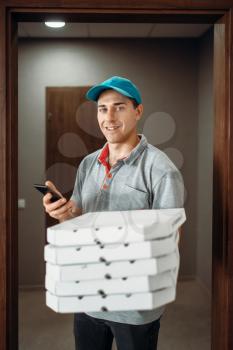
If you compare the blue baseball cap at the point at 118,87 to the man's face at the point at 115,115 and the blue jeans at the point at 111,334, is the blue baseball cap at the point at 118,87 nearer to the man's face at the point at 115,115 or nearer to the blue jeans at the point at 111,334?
the man's face at the point at 115,115

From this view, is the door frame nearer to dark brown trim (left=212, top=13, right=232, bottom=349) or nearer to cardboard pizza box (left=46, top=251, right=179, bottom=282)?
dark brown trim (left=212, top=13, right=232, bottom=349)

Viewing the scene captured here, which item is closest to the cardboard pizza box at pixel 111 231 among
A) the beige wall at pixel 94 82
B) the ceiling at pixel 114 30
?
the ceiling at pixel 114 30

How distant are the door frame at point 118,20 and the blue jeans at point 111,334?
0.64ft

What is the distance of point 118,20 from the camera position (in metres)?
1.05

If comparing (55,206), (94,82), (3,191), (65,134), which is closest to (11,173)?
(3,191)

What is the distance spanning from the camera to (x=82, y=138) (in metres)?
2.85

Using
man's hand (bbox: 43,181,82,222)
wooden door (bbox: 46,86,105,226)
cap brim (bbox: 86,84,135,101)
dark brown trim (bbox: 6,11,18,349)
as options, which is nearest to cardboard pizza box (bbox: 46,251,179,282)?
man's hand (bbox: 43,181,82,222)

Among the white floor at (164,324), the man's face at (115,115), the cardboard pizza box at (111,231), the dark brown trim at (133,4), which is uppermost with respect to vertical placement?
the dark brown trim at (133,4)

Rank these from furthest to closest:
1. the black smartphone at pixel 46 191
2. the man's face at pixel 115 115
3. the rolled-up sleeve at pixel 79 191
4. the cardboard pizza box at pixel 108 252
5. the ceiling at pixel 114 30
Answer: the ceiling at pixel 114 30, the rolled-up sleeve at pixel 79 191, the man's face at pixel 115 115, the black smartphone at pixel 46 191, the cardboard pizza box at pixel 108 252

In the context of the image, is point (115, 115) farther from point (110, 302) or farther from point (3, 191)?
point (110, 302)

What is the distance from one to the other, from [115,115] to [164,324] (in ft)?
5.69

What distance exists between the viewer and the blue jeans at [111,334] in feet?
3.22

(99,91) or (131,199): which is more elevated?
(99,91)

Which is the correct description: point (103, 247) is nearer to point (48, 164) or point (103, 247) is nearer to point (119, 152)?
point (119, 152)
